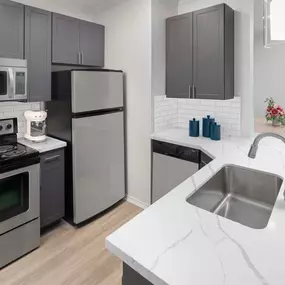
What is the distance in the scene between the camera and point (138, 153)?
3.11 meters

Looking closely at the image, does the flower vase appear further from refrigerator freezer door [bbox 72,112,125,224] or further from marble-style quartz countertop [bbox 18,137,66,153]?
marble-style quartz countertop [bbox 18,137,66,153]

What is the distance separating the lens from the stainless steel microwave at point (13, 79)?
7.16 ft

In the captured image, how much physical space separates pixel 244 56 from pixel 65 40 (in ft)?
6.38

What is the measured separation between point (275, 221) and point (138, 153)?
2.17 metres

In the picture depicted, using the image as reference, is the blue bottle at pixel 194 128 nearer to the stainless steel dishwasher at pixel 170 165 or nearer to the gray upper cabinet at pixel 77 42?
the stainless steel dishwasher at pixel 170 165

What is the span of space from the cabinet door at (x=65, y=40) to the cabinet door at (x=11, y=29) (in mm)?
370

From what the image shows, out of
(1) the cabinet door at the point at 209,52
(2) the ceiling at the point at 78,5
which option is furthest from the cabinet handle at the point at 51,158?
(2) the ceiling at the point at 78,5

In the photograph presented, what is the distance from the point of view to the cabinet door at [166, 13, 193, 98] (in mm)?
2766

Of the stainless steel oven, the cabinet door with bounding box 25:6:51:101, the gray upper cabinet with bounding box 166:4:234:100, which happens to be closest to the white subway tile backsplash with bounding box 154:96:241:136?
the gray upper cabinet with bounding box 166:4:234:100

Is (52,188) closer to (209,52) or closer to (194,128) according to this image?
(194,128)

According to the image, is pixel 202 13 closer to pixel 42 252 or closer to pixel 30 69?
pixel 30 69

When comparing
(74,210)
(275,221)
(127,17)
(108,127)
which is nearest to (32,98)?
(108,127)

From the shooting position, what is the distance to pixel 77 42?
9.70 feet

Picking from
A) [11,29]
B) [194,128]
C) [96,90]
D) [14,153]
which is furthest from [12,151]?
[194,128]
